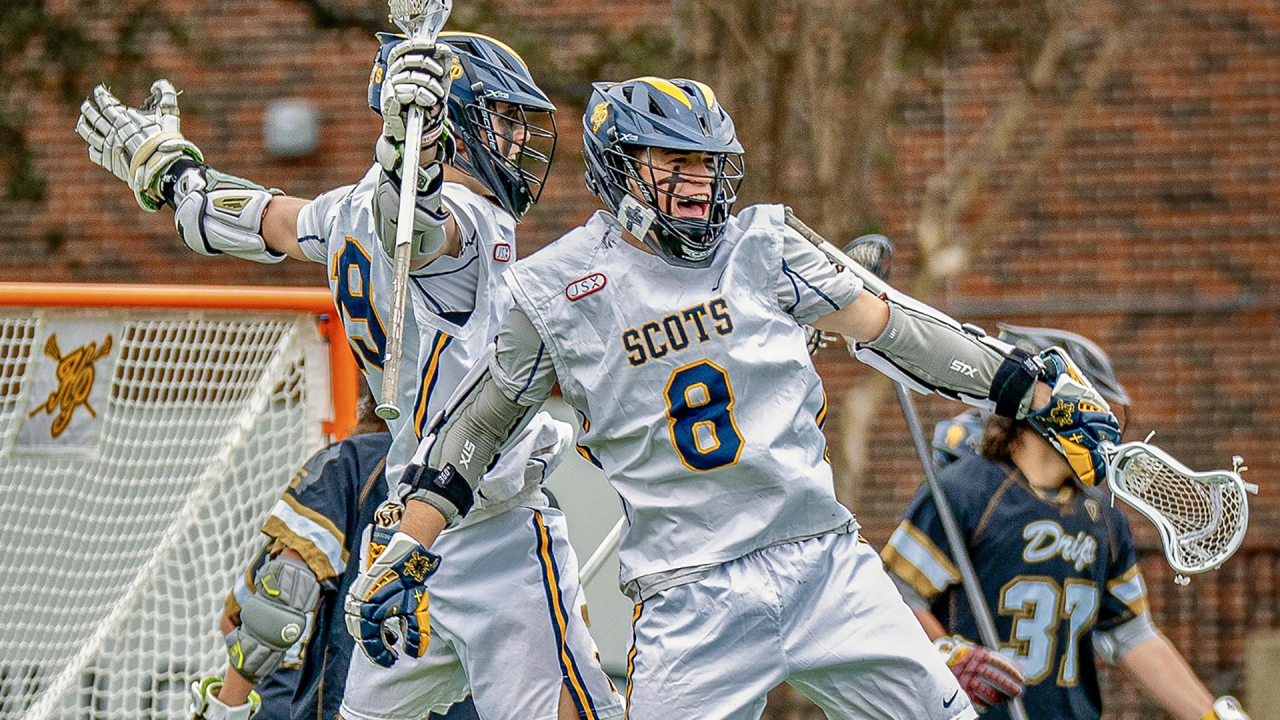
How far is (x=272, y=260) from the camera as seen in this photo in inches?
180

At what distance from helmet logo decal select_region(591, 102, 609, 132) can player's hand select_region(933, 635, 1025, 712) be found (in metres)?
1.67

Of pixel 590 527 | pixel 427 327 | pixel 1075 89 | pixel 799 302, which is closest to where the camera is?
pixel 799 302

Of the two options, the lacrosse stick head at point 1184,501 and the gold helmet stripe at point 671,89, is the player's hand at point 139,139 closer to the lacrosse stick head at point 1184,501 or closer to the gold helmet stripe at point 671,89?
the gold helmet stripe at point 671,89

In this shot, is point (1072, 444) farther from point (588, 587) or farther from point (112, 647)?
point (112, 647)

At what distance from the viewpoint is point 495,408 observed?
3744 millimetres

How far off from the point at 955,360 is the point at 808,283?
1.31 ft

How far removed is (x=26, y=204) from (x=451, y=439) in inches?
305

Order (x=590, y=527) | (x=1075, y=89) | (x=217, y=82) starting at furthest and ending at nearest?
(x=217, y=82) < (x=1075, y=89) < (x=590, y=527)

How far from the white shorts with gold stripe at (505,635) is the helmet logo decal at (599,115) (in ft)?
3.36

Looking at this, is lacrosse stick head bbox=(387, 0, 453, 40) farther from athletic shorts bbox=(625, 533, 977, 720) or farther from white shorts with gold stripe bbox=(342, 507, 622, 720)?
athletic shorts bbox=(625, 533, 977, 720)

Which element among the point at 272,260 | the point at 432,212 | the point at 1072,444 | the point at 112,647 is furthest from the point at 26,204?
the point at 1072,444

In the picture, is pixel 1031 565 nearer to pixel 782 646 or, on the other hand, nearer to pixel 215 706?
pixel 782 646

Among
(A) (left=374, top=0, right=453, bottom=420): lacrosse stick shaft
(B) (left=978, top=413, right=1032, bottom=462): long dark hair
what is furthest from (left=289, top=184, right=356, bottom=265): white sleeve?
(B) (left=978, top=413, right=1032, bottom=462): long dark hair

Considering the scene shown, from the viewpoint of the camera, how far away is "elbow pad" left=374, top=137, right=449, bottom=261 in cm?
375
